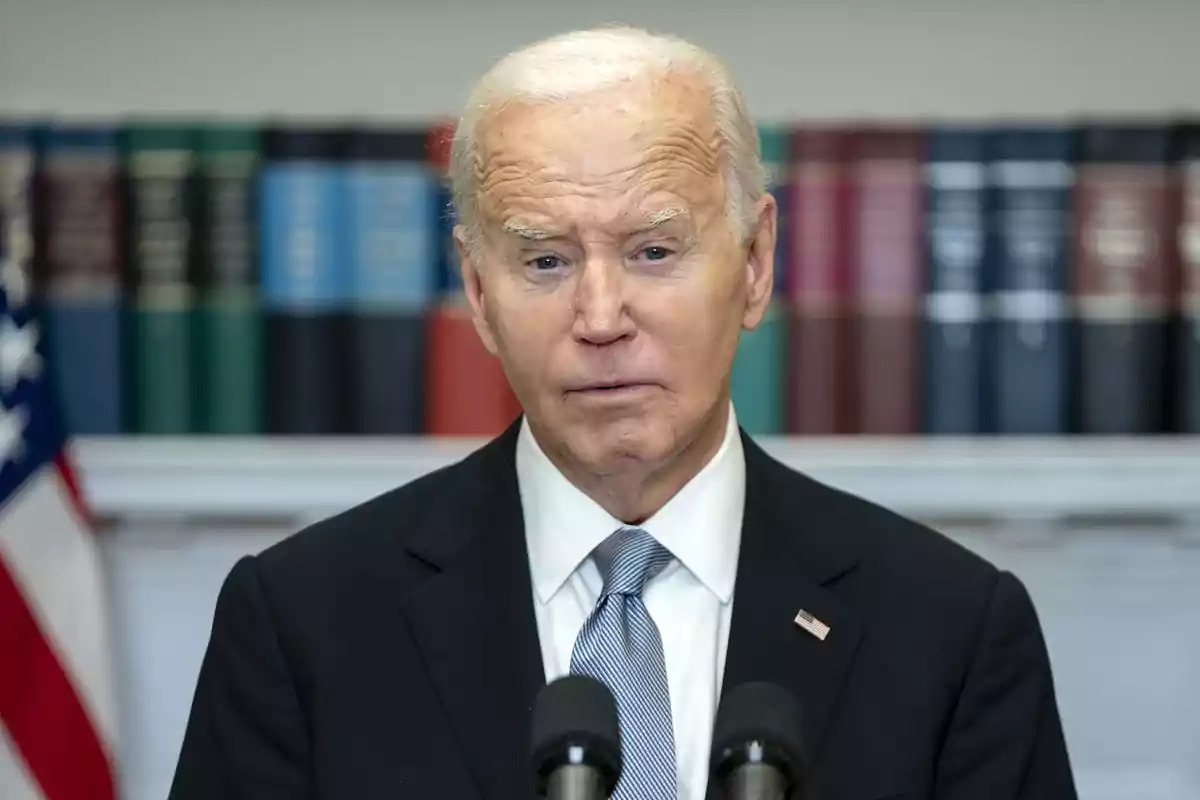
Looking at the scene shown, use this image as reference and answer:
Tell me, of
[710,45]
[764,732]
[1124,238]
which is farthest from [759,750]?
[710,45]

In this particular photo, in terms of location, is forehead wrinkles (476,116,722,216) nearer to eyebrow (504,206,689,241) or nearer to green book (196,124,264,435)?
eyebrow (504,206,689,241)

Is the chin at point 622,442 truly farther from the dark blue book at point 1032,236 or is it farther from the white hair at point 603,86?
the dark blue book at point 1032,236

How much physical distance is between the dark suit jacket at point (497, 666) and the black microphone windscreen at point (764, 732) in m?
0.34

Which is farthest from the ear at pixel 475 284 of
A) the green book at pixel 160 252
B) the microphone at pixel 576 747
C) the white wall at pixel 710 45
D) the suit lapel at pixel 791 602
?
the white wall at pixel 710 45

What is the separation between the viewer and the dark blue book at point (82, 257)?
6.35ft

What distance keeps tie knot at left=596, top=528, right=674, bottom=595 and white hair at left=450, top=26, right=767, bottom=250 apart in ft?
0.83

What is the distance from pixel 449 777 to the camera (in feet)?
4.01

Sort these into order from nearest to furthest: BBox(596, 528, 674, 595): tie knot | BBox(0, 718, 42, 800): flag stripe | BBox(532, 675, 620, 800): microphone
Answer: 1. BBox(532, 675, 620, 800): microphone
2. BBox(596, 528, 674, 595): tie knot
3. BBox(0, 718, 42, 800): flag stripe

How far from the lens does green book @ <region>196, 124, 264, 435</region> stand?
1941mm

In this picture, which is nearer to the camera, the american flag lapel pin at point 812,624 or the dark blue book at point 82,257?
the american flag lapel pin at point 812,624

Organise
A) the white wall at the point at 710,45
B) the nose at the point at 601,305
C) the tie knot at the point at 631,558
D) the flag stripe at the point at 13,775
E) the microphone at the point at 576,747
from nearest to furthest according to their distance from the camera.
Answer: the microphone at the point at 576,747 → the nose at the point at 601,305 → the tie knot at the point at 631,558 → the flag stripe at the point at 13,775 → the white wall at the point at 710,45

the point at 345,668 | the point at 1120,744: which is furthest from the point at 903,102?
the point at 345,668

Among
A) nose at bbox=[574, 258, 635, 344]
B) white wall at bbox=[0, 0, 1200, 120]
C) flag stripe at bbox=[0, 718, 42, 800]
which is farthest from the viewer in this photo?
white wall at bbox=[0, 0, 1200, 120]

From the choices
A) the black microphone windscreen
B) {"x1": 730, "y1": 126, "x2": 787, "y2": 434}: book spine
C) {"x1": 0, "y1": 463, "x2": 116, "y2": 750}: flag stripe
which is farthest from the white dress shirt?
{"x1": 0, "y1": 463, "x2": 116, "y2": 750}: flag stripe
